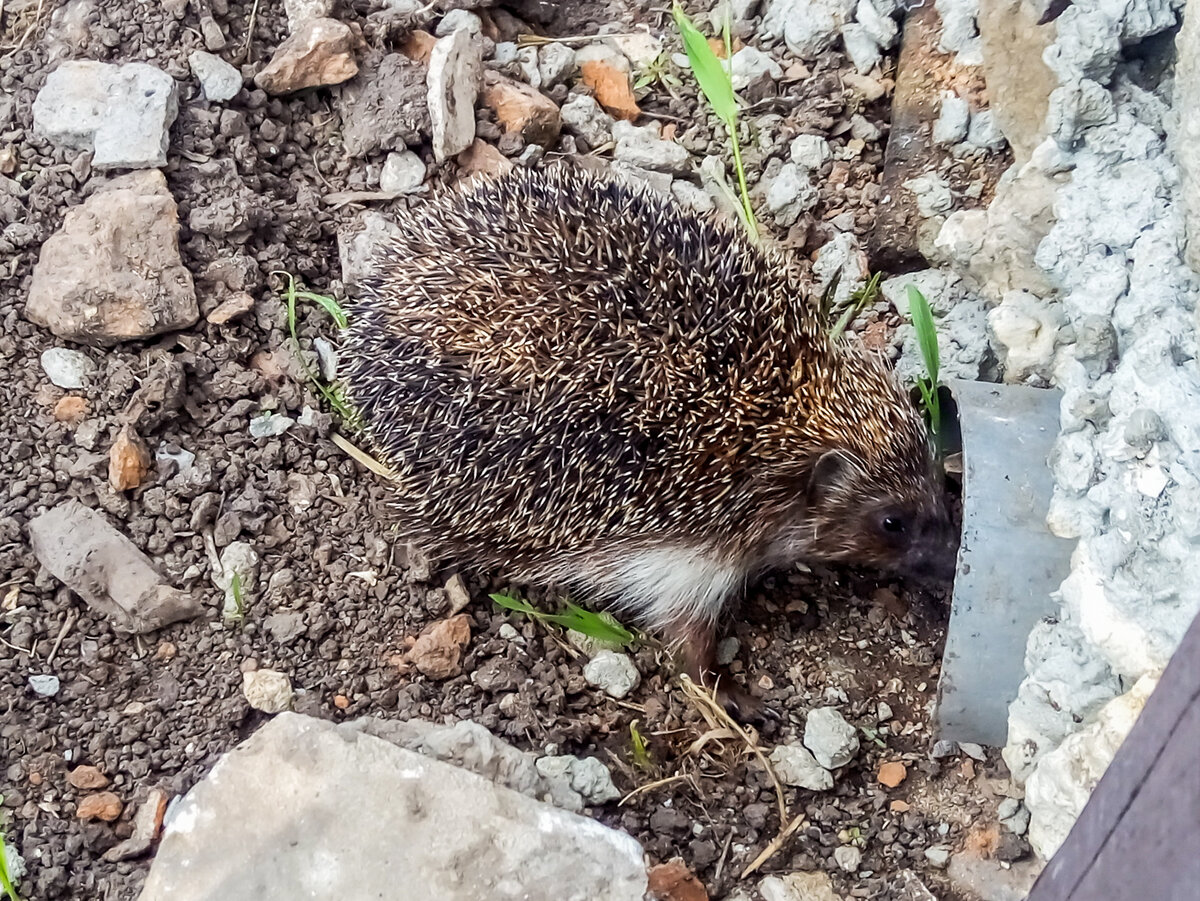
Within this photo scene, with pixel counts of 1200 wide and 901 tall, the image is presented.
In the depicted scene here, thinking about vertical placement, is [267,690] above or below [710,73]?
below

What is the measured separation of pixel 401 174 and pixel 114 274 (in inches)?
43.5

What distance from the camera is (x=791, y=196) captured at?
4094 mm

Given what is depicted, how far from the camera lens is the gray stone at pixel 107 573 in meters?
3.19

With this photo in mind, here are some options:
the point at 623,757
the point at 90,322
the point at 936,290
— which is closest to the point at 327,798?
the point at 623,757

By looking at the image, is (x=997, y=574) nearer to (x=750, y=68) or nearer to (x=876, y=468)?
(x=876, y=468)

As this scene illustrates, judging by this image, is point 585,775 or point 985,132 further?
point 985,132

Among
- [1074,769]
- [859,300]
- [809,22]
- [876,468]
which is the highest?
[809,22]

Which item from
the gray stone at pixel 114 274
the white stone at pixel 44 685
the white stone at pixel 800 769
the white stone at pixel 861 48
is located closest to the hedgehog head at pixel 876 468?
the white stone at pixel 800 769

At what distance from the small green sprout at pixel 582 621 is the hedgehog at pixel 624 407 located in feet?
0.42

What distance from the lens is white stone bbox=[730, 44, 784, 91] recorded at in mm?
4398

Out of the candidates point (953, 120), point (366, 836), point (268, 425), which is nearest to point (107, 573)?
point (268, 425)

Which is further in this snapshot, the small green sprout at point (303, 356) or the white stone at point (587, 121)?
the white stone at point (587, 121)

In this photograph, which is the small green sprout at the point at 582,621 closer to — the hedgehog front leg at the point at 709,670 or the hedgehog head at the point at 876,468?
the hedgehog front leg at the point at 709,670

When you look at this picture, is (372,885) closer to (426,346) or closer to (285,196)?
(426,346)
